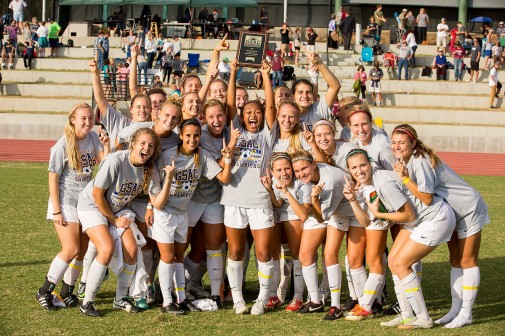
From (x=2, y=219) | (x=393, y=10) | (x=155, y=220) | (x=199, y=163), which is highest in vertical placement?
(x=393, y=10)

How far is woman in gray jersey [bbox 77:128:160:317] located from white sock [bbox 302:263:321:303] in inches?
62.9

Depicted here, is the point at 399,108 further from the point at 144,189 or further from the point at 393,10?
the point at 144,189

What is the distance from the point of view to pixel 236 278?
9000 mm

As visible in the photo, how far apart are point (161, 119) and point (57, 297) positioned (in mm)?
1987

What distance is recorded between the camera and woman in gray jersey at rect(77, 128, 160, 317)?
8.45 metres

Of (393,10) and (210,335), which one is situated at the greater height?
(393,10)

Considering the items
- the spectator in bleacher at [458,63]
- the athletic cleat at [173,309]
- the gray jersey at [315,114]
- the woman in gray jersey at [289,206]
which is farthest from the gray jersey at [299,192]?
the spectator in bleacher at [458,63]

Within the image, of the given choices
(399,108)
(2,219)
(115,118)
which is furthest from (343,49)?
(115,118)

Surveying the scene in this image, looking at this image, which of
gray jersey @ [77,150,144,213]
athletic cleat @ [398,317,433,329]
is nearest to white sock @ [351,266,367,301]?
athletic cleat @ [398,317,433,329]

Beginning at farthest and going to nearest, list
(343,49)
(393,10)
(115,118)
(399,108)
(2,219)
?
(393,10)
(343,49)
(399,108)
(2,219)
(115,118)

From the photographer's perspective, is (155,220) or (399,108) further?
(399,108)

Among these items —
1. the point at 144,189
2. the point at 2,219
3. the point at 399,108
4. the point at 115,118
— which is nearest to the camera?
the point at 144,189

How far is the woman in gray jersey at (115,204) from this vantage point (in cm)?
845

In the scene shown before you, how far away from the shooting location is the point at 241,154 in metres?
9.00
